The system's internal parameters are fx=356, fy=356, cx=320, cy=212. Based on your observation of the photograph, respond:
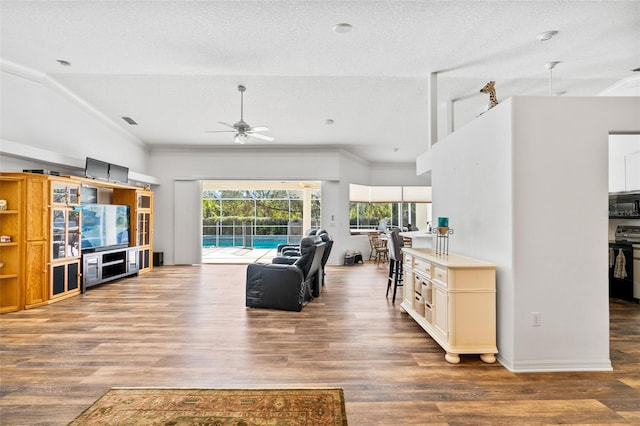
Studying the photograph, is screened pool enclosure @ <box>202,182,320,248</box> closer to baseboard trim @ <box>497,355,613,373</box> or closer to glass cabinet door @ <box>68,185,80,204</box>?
glass cabinet door @ <box>68,185,80,204</box>

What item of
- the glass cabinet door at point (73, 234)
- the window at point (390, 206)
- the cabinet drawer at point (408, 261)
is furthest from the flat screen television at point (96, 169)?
the window at point (390, 206)

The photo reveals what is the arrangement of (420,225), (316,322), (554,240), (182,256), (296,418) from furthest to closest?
(420,225) → (182,256) → (316,322) → (554,240) → (296,418)

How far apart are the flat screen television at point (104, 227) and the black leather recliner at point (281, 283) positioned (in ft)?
11.1

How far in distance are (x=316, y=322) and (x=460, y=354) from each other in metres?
1.71

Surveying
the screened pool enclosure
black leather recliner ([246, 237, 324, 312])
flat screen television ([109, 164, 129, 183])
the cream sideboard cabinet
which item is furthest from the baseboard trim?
the screened pool enclosure

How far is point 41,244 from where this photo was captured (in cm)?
508

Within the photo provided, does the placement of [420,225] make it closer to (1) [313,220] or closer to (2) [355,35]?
(1) [313,220]

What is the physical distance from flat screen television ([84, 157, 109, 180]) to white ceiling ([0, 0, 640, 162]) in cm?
116

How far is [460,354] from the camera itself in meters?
3.15

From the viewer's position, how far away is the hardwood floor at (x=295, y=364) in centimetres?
236

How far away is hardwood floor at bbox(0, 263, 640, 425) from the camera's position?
93.0 inches

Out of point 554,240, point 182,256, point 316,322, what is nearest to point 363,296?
point 316,322

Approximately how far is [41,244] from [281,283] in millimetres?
3510

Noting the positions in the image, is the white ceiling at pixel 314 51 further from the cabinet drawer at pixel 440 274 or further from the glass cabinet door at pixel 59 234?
the cabinet drawer at pixel 440 274
